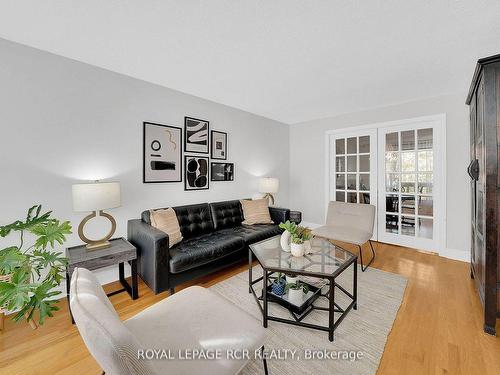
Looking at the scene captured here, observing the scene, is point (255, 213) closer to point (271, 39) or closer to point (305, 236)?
point (305, 236)

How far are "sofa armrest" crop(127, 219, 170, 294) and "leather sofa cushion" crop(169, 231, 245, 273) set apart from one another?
0.30 feet

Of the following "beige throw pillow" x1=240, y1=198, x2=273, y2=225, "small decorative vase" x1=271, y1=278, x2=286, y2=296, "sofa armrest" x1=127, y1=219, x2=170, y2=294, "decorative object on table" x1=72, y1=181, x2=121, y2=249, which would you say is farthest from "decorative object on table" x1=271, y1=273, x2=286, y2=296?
"decorative object on table" x1=72, y1=181, x2=121, y2=249

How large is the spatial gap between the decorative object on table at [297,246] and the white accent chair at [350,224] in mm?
1089

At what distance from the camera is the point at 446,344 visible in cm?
159

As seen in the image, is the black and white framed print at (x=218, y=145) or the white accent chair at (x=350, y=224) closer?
the white accent chair at (x=350, y=224)

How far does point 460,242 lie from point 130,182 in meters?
4.54

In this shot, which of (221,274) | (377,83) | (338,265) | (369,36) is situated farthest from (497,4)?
Answer: (221,274)

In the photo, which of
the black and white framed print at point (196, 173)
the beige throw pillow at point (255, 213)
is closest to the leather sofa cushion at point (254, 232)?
the beige throw pillow at point (255, 213)

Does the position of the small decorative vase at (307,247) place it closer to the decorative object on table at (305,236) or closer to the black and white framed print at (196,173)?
the decorative object on table at (305,236)

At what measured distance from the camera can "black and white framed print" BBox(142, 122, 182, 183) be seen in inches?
110

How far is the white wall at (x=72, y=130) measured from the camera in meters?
1.97

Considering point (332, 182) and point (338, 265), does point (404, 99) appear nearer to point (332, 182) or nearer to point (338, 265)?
point (332, 182)

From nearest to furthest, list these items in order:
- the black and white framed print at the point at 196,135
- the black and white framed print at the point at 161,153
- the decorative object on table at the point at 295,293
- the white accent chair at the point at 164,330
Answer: the white accent chair at the point at 164,330
the decorative object on table at the point at 295,293
the black and white framed print at the point at 161,153
the black and white framed print at the point at 196,135

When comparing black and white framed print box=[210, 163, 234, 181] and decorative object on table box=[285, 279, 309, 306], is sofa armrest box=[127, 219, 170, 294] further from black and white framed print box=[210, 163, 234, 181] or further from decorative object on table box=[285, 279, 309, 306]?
black and white framed print box=[210, 163, 234, 181]
